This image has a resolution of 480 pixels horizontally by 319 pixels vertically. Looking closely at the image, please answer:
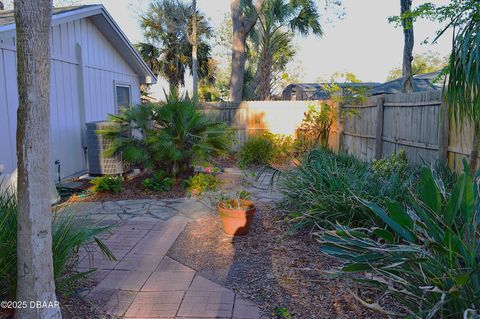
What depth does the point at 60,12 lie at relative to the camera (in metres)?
7.19

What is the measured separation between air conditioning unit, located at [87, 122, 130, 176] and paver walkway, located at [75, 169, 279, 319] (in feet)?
7.88

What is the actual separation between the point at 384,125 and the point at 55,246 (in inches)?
250

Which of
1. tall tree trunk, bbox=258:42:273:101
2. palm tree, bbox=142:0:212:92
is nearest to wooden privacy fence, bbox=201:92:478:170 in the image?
tall tree trunk, bbox=258:42:273:101

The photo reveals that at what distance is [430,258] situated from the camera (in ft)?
7.57

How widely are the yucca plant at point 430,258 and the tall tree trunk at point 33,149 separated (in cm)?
175

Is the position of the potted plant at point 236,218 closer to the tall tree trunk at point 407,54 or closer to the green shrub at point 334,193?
the green shrub at point 334,193

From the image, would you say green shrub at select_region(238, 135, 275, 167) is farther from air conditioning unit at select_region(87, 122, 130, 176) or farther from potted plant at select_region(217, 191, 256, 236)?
potted plant at select_region(217, 191, 256, 236)

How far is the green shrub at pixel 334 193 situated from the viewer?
4.32 m

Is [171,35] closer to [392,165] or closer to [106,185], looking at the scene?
[106,185]

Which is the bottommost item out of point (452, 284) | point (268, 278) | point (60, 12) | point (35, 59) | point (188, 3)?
point (268, 278)

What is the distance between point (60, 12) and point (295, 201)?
5.59m

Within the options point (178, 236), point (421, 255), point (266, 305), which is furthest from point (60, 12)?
point (421, 255)

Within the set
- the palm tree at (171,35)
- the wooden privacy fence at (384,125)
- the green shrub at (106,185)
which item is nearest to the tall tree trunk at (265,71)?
the wooden privacy fence at (384,125)

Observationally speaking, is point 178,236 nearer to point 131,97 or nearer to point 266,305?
point 266,305
